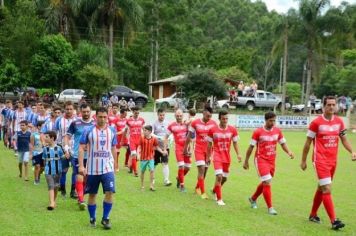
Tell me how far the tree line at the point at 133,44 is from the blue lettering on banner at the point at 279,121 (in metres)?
9.10

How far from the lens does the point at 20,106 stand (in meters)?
19.6

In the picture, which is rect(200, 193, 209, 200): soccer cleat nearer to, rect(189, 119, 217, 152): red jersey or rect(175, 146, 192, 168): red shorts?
rect(189, 119, 217, 152): red jersey

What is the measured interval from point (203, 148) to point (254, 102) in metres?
34.4

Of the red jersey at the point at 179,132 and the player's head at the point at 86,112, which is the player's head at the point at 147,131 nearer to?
the red jersey at the point at 179,132

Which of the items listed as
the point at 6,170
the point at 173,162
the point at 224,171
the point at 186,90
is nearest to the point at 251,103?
the point at 186,90

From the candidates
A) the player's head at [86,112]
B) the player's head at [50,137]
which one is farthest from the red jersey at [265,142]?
the player's head at [50,137]

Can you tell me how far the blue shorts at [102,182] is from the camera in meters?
8.66

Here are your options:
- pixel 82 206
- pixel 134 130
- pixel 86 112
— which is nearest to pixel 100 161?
pixel 82 206

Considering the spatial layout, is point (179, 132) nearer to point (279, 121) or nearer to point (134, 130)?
point (134, 130)

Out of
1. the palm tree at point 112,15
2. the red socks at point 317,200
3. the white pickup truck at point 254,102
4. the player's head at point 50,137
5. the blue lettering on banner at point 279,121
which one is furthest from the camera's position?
the palm tree at point 112,15

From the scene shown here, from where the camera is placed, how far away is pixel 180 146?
13.6 metres

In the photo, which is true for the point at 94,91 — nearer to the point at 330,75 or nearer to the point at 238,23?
the point at 330,75

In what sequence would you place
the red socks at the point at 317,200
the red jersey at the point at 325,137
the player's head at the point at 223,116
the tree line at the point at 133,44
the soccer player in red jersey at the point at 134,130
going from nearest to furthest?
the red jersey at the point at 325,137, the red socks at the point at 317,200, the player's head at the point at 223,116, the soccer player in red jersey at the point at 134,130, the tree line at the point at 133,44

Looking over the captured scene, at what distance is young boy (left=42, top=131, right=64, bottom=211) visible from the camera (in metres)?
10.5
